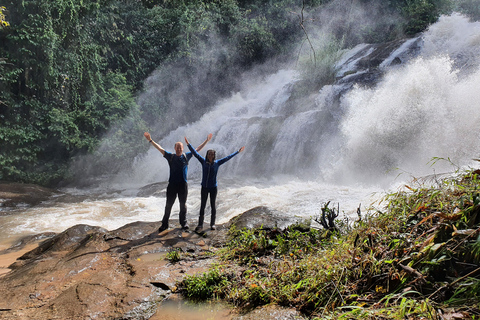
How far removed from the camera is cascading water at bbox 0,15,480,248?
8539mm

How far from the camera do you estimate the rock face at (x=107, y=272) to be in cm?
296

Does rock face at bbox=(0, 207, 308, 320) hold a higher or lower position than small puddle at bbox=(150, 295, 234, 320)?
higher

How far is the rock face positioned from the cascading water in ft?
7.69

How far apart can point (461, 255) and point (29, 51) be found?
561 inches

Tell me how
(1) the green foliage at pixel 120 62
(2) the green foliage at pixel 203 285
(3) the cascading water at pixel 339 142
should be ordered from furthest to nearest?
(1) the green foliage at pixel 120 62
(3) the cascading water at pixel 339 142
(2) the green foliage at pixel 203 285

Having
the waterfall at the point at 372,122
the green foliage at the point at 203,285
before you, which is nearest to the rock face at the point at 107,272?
the green foliage at the point at 203,285

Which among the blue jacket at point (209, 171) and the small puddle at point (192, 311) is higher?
the blue jacket at point (209, 171)

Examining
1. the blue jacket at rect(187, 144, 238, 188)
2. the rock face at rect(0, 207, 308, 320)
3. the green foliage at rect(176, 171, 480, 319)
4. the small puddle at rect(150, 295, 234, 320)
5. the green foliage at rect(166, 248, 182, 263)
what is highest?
the blue jacket at rect(187, 144, 238, 188)

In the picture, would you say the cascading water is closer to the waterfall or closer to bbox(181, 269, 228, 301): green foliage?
the waterfall

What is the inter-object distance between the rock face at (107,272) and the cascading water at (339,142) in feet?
7.69

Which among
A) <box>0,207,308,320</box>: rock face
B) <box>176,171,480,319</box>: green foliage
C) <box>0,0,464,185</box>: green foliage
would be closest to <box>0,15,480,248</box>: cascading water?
<box>0,0,464,185</box>: green foliage

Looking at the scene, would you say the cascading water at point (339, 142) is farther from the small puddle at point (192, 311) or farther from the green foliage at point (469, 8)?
the small puddle at point (192, 311)

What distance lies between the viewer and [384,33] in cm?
1844

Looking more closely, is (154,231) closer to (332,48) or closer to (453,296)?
(453,296)
